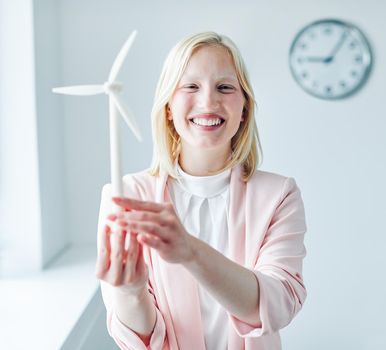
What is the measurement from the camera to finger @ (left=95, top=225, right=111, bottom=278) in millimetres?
824

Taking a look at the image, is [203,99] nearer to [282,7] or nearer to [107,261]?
[107,261]

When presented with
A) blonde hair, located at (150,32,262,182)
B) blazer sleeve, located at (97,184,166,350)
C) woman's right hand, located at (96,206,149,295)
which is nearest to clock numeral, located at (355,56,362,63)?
blonde hair, located at (150,32,262,182)

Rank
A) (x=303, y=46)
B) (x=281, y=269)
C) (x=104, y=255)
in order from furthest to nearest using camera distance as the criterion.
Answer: (x=303, y=46)
(x=281, y=269)
(x=104, y=255)

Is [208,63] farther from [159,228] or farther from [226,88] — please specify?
[159,228]

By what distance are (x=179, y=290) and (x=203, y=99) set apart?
37 cm

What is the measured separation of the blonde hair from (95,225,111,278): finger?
29 centimetres

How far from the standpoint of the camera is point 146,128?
7.30 feet

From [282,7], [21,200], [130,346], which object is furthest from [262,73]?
[130,346]

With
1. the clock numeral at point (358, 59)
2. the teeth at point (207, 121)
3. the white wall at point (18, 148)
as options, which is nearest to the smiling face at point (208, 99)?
the teeth at point (207, 121)

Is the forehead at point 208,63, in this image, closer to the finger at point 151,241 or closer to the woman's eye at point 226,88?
the woman's eye at point 226,88

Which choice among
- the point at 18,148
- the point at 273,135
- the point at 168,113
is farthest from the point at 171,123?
the point at 273,135

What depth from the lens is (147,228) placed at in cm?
72

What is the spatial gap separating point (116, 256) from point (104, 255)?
2 cm

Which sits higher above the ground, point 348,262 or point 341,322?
point 348,262
